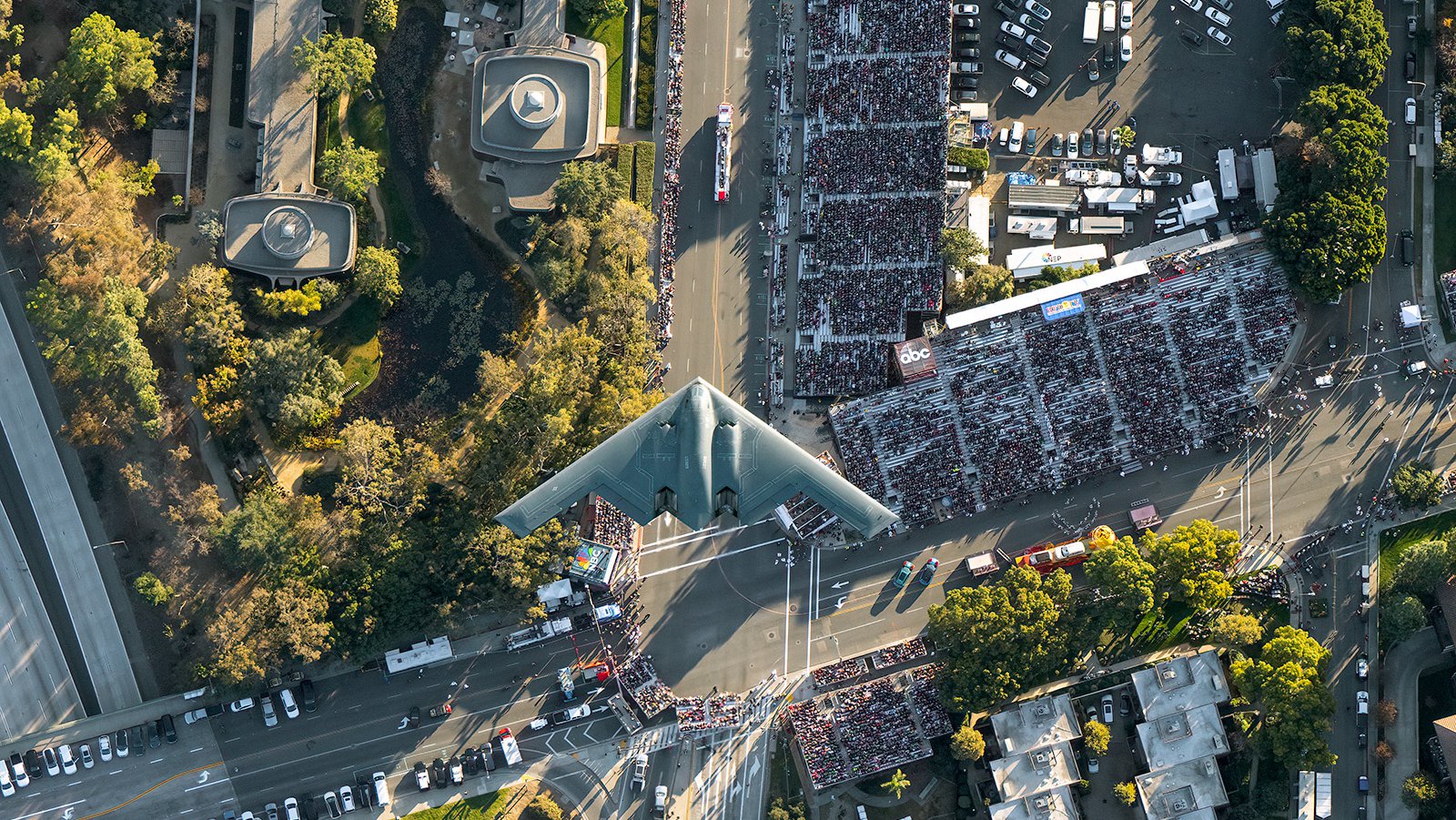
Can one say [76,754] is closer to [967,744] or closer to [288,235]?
[288,235]

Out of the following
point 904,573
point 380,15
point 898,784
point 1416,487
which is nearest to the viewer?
point 898,784

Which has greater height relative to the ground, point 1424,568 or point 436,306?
point 436,306

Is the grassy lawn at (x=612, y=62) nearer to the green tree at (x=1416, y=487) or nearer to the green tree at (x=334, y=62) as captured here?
the green tree at (x=334, y=62)

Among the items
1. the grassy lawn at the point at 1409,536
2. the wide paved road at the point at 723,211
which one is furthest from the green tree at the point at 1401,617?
the wide paved road at the point at 723,211

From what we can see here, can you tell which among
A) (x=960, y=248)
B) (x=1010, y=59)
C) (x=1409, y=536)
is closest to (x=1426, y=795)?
(x=1409, y=536)

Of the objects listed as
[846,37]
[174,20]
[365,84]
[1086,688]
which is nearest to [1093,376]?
[1086,688]
